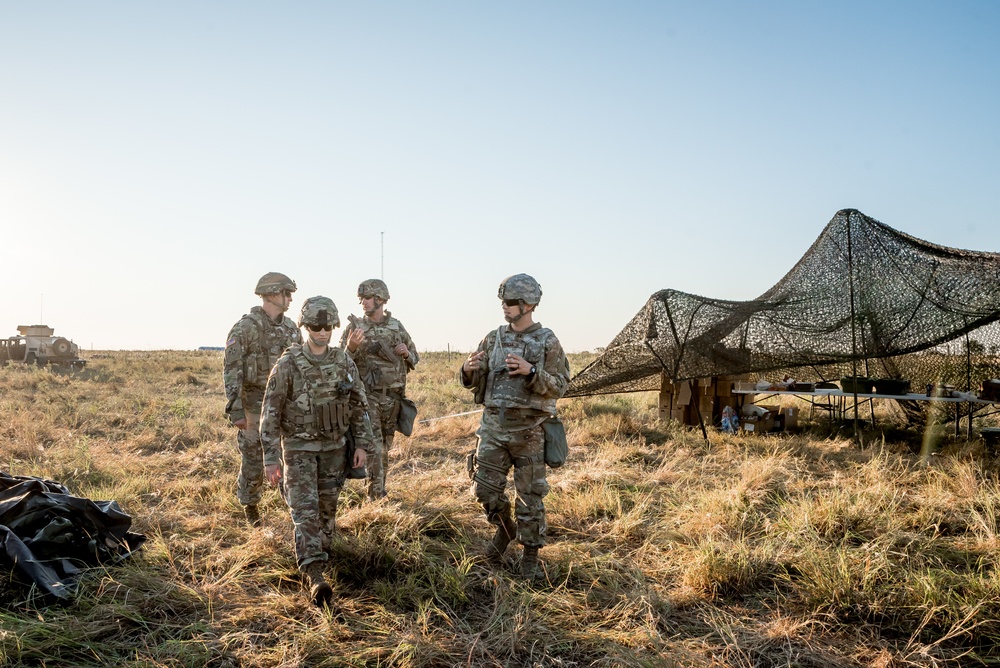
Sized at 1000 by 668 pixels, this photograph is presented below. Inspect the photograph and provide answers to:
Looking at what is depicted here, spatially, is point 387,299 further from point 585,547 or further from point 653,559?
point 653,559

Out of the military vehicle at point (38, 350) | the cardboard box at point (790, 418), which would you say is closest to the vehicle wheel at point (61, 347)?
the military vehicle at point (38, 350)

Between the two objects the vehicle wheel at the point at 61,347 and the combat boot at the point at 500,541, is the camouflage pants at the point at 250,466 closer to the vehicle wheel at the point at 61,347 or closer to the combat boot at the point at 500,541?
the combat boot at the point at 500,541

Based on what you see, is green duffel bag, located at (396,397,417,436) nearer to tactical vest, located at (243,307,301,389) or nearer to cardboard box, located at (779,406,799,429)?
tactical vest, located at (243,307,301,389)

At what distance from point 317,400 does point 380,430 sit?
2258 millimetres

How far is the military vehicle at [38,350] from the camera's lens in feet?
81.5

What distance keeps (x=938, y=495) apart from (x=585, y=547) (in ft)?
11.5

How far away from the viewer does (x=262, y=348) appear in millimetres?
5809

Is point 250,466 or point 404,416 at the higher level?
point 404,416

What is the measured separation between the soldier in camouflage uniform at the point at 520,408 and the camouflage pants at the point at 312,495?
990mm

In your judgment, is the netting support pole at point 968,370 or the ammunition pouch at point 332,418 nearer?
the ammunition pouch at point 332,418

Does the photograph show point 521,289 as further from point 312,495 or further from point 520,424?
point 312,495

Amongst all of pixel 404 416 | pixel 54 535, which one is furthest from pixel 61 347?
pixel 54 535

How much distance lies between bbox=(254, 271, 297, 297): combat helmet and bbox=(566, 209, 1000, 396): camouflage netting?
522cm

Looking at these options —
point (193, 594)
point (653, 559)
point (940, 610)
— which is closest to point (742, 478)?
point (653, 559)
